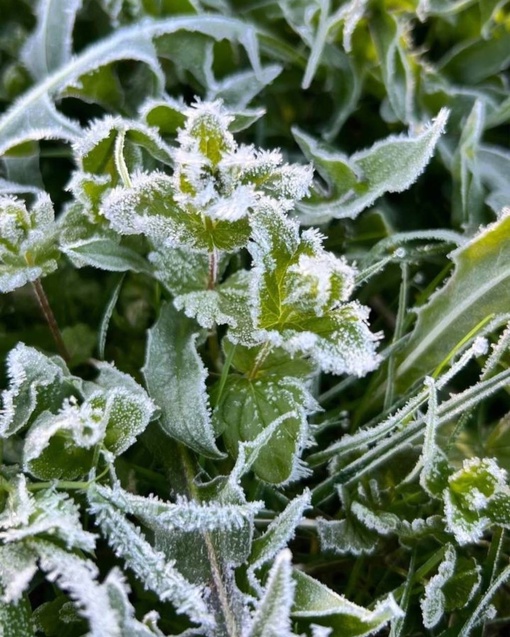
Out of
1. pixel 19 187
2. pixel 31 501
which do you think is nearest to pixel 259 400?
pixel 31 501

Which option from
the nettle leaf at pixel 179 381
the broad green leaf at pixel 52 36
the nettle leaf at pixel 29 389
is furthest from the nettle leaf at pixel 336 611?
the broad green leaf at pixel 52 36

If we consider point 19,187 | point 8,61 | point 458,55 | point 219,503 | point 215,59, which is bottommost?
point 219,503

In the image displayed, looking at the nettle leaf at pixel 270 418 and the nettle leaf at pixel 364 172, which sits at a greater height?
the nettle leaf at pixel 364 172

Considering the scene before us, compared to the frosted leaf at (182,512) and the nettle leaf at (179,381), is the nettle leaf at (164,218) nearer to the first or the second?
the nettle leaf at (179,381)

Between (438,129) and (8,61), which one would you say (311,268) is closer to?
(438,129)

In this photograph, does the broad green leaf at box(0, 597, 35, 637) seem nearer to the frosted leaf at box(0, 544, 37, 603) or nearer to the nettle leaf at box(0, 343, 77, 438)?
the frosted leaf at box(0, 544, 37, 603)

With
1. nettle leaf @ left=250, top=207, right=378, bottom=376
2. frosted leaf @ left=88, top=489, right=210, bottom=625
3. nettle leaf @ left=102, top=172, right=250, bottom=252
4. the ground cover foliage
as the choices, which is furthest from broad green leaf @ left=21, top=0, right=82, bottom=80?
frosted leaf @ left=88, top=489, right=210, bottom=625
